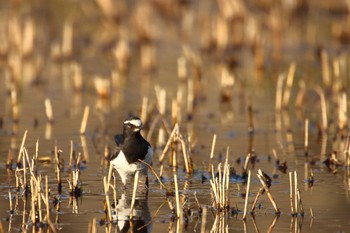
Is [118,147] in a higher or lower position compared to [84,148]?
higher

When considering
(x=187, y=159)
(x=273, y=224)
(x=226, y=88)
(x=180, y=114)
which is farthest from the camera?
(x=226, y=88)

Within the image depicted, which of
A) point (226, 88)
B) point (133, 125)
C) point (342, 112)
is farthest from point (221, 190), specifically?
point (226, 88)

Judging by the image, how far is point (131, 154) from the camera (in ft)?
33.7

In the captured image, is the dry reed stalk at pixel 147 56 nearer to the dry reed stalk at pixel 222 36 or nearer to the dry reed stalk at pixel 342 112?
the dry reed stalk at pixel 222 36

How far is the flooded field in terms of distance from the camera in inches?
352

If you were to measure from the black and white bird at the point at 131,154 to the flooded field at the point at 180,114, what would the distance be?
0.27 m

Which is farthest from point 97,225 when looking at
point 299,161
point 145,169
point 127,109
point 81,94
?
point 81,94

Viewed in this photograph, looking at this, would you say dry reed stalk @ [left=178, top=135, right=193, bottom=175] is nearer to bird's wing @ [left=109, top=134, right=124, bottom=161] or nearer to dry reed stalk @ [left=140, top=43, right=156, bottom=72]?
bird's wing @ [left=109, top=134, right=124, bottom=161]

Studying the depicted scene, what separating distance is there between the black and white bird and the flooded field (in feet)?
0.89

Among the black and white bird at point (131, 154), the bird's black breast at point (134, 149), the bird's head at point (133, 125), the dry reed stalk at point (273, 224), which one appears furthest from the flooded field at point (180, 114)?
the bird's head at point (133, 125)

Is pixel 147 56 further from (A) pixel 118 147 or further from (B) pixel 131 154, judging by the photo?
(B) pixel 131 154

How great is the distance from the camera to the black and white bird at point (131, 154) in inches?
404

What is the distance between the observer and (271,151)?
12.6 m

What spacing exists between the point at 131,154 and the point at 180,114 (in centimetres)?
412
